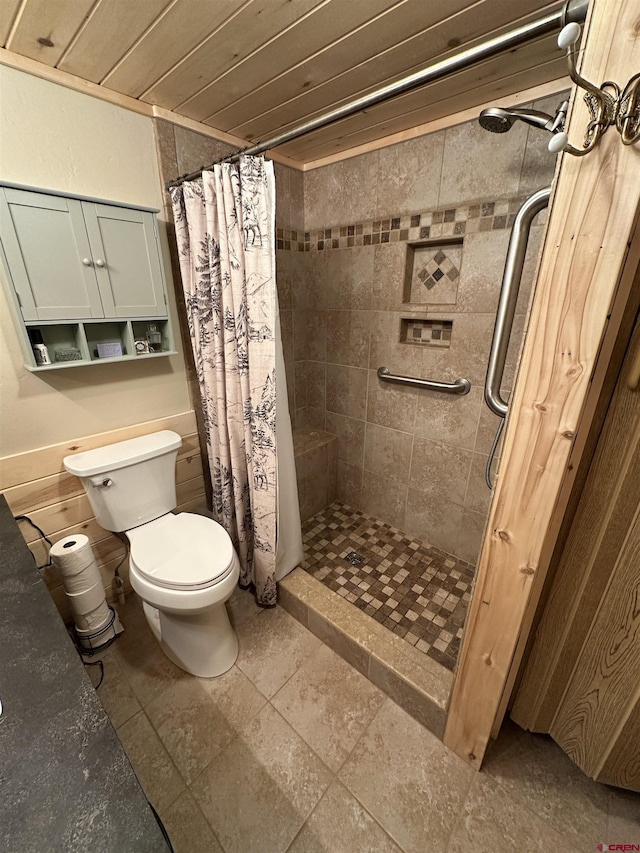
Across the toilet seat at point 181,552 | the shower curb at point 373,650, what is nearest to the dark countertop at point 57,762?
the toilet seat at point 181,552

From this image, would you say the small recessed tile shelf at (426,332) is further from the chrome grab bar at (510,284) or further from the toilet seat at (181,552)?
the toilet seat at (181,552)

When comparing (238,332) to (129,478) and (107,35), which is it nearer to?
(129,478)

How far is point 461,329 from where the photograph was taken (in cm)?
160

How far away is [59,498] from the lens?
140 centimetres

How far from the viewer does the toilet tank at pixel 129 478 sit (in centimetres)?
135

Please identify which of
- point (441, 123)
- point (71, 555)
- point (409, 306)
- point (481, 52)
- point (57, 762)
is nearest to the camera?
point (57, 762)

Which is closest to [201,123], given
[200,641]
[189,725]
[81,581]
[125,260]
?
[125,260]

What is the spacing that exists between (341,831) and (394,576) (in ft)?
3.07

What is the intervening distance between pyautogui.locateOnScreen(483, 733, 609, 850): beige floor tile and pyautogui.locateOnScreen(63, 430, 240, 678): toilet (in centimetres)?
103

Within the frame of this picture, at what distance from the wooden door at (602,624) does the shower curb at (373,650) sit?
1.00 ft

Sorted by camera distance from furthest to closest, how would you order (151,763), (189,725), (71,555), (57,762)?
(71,555), (189,725), (151,763), (57,762)

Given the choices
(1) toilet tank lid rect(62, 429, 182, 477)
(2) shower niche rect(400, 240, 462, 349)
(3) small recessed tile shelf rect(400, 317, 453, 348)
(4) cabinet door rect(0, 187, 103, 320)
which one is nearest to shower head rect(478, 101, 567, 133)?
(2) shower niche rect(400, 240, 462, 349)

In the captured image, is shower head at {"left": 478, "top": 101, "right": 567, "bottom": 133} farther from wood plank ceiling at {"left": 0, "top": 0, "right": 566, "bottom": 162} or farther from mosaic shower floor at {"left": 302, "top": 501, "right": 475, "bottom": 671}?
mosaic shower floor at {"left": 302, "top": 501, "right": 475, "bottom": 671}

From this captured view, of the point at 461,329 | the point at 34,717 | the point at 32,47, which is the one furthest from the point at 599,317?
the point at 32,47
